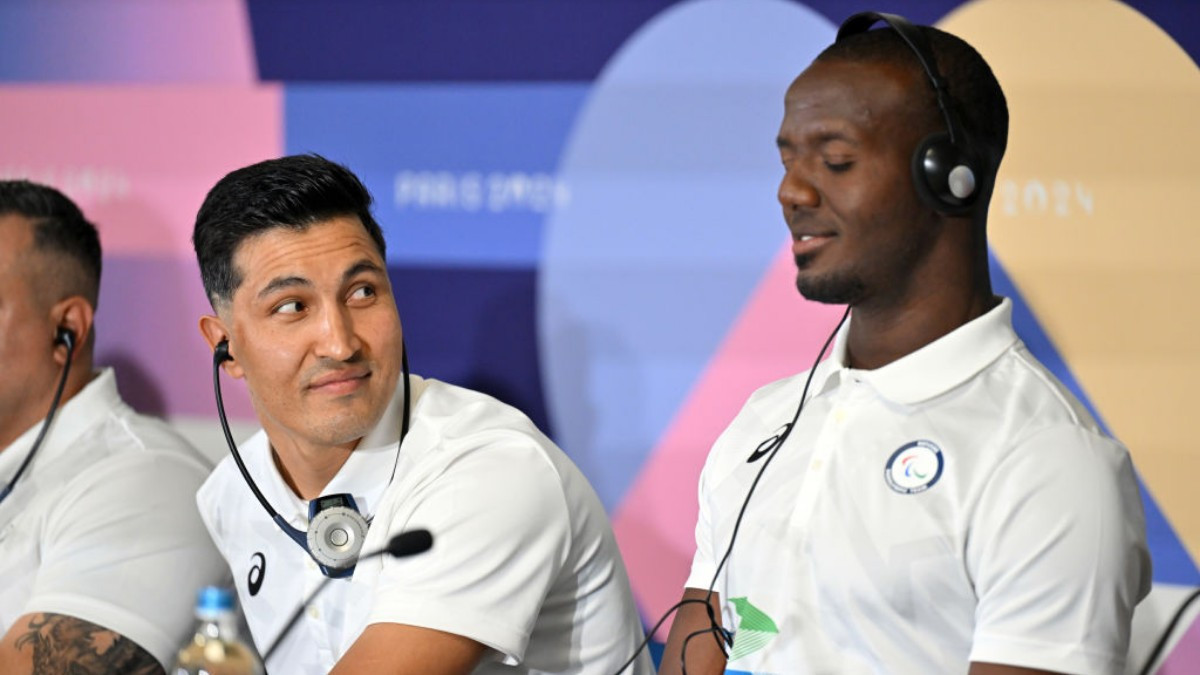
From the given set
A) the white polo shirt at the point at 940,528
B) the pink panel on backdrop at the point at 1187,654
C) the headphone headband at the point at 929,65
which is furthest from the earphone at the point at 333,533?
the pink panel on backdrop at the point at 1187,654

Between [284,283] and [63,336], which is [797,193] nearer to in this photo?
[284,283]

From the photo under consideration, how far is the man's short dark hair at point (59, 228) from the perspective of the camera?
104 inches

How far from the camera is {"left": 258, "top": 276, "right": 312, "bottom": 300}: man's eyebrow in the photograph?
1976mm

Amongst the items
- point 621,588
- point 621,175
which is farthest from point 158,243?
point 621,588

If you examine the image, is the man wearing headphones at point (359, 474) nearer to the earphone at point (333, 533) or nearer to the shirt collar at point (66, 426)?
the earphone at point (333, 533)

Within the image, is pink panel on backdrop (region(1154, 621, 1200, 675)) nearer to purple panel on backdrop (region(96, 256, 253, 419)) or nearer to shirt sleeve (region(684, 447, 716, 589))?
shirt sleeve (region(684, 447, 716, 589))

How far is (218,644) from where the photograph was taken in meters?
1.45

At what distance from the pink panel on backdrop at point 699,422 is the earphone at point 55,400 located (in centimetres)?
106

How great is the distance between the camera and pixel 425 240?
9.35 ft

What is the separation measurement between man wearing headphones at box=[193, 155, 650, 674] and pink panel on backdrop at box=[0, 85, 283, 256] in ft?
3.06

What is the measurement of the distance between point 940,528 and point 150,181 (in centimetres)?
208

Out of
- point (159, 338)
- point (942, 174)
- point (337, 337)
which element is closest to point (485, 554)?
Result: point (337, 337)

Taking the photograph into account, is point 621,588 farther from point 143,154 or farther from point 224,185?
point 143,154

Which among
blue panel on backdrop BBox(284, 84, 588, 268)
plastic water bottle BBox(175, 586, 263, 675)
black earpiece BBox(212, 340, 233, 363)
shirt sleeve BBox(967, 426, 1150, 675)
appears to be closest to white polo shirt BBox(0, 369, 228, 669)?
black earpiece BBox(212, 340, 233, 363)
